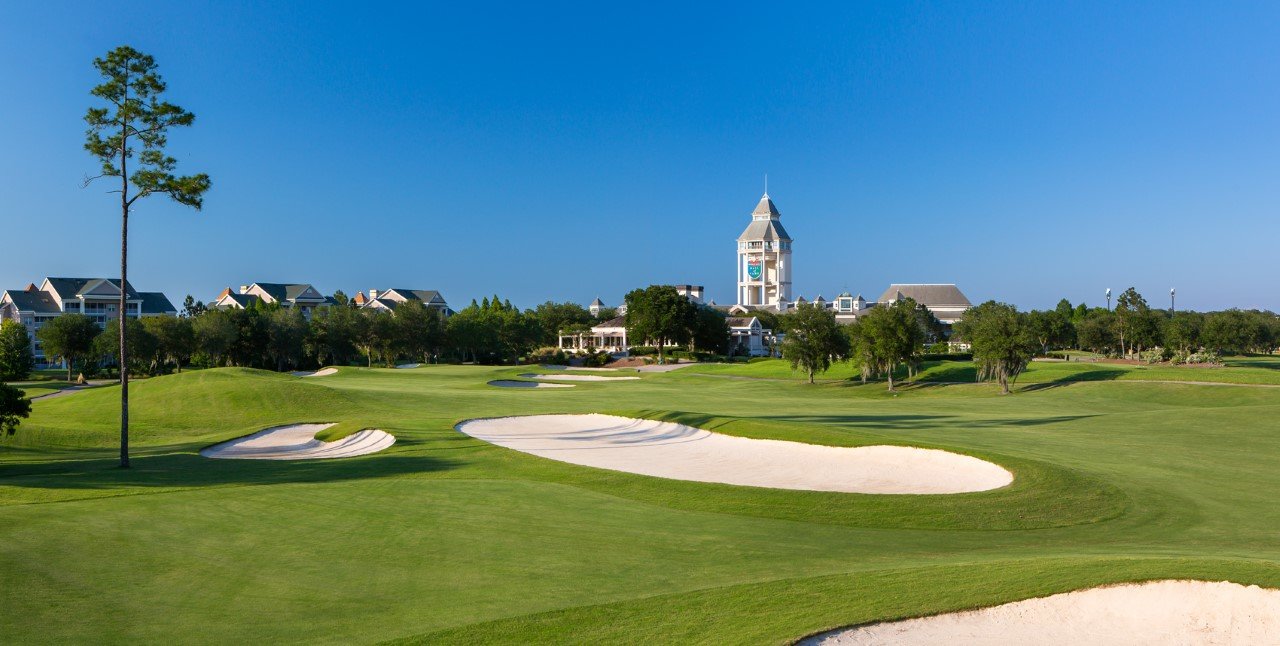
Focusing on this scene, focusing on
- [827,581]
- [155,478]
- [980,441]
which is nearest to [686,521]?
[827,581]

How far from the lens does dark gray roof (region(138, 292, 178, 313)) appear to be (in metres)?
126

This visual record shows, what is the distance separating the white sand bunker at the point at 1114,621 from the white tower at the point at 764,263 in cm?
17766

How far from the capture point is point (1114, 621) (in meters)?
9.13

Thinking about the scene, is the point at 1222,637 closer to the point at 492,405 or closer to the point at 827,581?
the point at 827,581

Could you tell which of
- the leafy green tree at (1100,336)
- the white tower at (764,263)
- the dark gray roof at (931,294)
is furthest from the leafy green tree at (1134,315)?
the white tower at (764,263)

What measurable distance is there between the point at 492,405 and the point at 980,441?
24.0 meters

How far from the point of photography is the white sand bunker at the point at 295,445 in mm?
26766

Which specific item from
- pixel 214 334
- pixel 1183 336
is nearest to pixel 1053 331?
pixel 1183 336

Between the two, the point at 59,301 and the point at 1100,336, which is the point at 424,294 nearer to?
the point at 59,301

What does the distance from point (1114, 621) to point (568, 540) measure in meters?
7.28

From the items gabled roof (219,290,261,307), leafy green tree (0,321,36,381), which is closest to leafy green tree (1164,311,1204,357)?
leafy green tree (0,321,36,381)

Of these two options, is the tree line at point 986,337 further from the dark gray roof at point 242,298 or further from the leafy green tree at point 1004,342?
the dark gray roof at point 242,298

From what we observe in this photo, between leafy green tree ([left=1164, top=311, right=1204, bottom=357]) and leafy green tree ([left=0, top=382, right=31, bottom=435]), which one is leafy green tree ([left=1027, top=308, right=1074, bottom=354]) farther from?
leafy green tree ([left=0, top=382, right=31, bottom=435])

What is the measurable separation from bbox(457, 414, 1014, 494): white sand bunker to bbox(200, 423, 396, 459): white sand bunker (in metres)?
3.62
